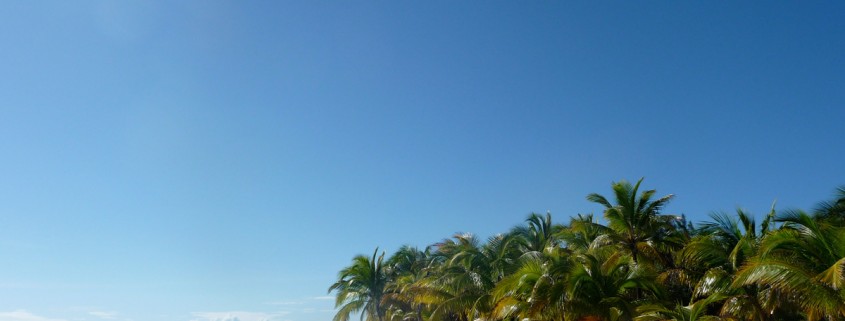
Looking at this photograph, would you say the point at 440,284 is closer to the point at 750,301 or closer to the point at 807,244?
the point at 750,301

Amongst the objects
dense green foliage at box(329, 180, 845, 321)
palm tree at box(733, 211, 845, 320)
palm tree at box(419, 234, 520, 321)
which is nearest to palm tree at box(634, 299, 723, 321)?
dense green foliage at box(329, 180, 845, 321)

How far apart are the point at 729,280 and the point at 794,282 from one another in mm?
5810

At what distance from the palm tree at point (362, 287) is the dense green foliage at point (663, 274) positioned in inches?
552

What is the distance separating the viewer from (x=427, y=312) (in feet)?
132

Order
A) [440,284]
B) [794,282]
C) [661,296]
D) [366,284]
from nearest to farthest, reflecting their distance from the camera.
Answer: [794,282] → [661,296] → [440,284] → [366,284]

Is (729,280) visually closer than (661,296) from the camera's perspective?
Yes

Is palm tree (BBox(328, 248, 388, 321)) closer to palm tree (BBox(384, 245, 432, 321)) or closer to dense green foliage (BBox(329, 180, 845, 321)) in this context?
palm tree (BBox(384, 245, 432, 321))

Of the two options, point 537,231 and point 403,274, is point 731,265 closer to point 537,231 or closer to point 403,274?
point 537,231

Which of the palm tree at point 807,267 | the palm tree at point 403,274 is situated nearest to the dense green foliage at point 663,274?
the palm tree at point 807,267

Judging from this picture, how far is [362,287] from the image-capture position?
48.9 m

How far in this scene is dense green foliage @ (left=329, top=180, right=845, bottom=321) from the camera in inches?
589

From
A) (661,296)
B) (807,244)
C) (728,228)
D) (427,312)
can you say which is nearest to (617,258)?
(661,296)

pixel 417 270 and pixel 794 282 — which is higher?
pixel 417 270

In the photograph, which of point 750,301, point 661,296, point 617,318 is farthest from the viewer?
point 661,296
